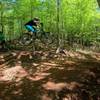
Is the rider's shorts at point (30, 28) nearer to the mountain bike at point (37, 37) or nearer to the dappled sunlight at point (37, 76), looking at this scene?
the mountain bike at point (37, 37)

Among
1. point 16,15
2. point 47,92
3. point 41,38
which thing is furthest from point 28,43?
point 16,15

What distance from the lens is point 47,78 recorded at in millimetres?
10680

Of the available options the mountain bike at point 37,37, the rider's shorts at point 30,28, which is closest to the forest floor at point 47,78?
the rider's shorts at point 30,28

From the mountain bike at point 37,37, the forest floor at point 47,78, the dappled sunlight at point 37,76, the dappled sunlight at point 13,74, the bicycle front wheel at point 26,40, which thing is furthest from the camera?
the bicycle front wheel at point 26,40

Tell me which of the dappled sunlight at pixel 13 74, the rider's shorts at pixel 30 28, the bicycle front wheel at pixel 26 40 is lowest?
the dappled sunlight at pixel 13 74

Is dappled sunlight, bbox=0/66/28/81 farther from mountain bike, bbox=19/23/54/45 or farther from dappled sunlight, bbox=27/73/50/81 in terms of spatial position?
mountain bike, bbox=19/23/54/45

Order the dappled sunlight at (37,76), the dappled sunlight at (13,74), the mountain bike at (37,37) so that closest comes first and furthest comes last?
the dappled sunlight at (37,76)
the dappled sunlight at (13,74)
the mountain bike at (37,37)

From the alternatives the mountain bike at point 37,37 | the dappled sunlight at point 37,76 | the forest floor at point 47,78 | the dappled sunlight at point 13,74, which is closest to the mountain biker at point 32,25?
the mountain bike at point 37,37

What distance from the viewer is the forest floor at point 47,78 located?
31.0ft

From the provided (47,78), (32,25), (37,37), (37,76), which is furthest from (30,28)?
(47,78)

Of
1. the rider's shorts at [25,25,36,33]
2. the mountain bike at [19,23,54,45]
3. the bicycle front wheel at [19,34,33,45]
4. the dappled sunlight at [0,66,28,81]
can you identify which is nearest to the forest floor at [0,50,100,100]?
the dappled sunlight at [0,66,28,81]

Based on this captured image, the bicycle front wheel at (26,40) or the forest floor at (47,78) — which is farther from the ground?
the bicycle front wheel at (26,40)

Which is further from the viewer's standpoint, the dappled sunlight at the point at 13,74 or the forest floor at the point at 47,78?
the dappled sunlight at the point at 13,74

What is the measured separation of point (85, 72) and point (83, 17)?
22717 millimetres
